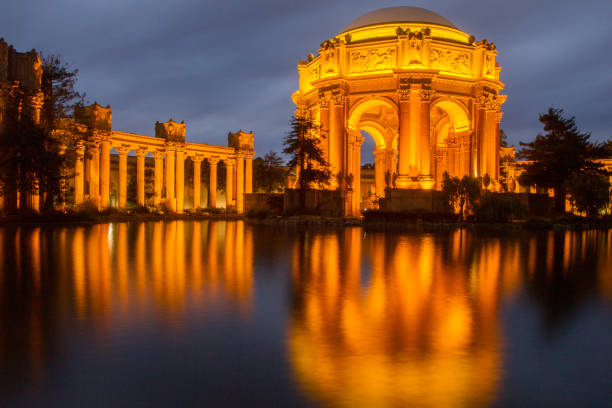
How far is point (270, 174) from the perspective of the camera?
64.9 meters

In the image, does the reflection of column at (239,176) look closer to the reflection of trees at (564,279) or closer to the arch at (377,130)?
the arch at (377,130)

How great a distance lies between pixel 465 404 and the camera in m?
3.49

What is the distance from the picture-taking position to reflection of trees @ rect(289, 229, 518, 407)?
12.3 ft

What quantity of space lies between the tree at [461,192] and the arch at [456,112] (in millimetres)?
10811

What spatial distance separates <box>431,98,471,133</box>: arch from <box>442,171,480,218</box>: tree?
426 inches

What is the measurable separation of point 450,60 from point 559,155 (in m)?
11.7

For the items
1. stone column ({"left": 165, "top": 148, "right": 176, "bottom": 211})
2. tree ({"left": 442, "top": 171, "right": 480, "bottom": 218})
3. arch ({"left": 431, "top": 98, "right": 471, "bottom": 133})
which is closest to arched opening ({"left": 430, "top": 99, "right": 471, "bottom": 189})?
arch ({"left": 431, "top": 98, "right": 471, "bottom": 133})

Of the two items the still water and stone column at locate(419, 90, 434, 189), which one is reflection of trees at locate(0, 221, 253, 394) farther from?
stone column at locate(419, 90, 434, 189)

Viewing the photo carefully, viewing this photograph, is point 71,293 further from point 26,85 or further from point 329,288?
point 26,85

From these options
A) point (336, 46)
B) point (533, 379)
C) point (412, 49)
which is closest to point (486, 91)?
point (412, 49)

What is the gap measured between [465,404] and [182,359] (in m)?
2.33

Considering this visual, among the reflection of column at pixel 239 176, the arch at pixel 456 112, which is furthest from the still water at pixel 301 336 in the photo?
the reflection of column at pixel 239 176

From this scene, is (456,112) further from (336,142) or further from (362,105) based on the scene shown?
(336,142)

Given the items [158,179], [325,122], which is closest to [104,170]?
[158,179]
